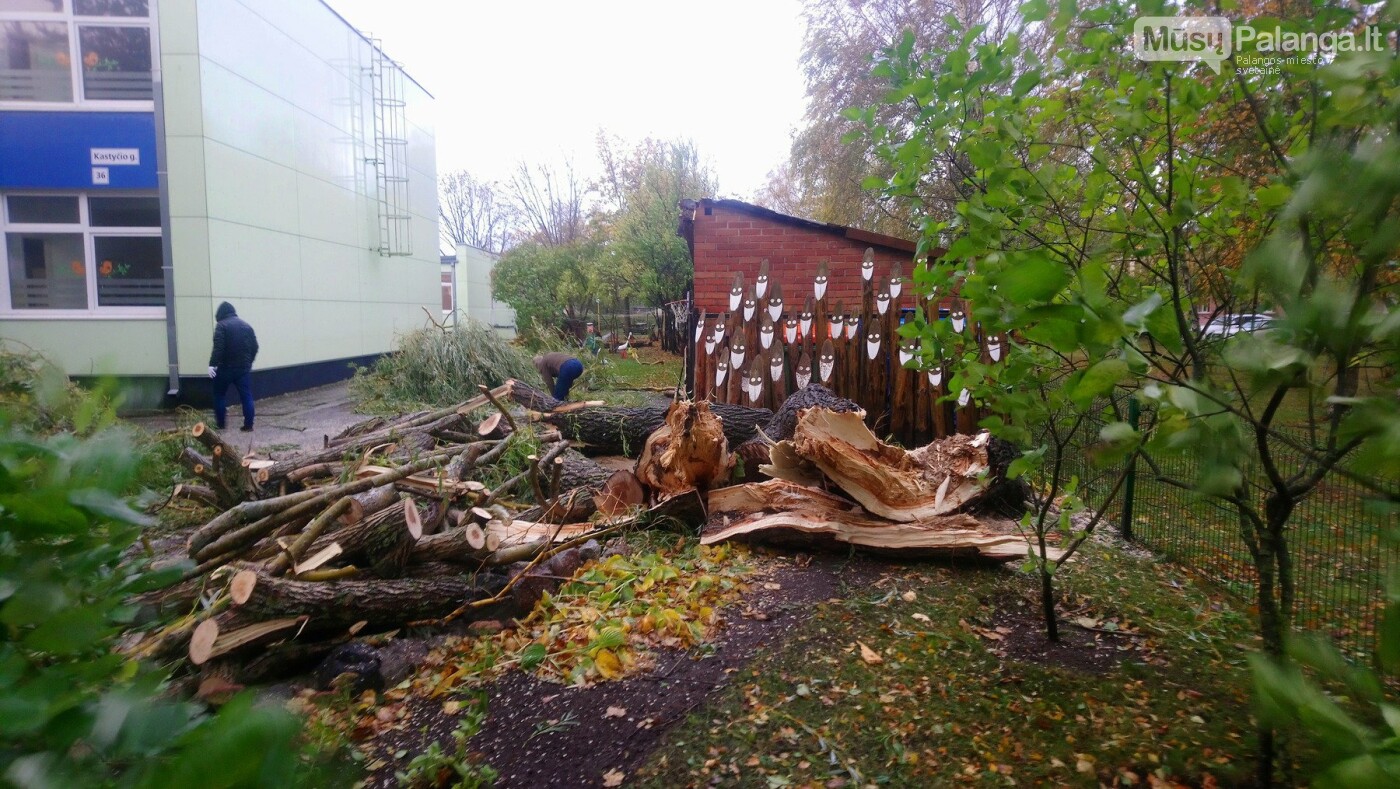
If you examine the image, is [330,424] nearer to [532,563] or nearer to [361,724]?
[532,563]

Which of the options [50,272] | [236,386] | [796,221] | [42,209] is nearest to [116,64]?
[42,209]

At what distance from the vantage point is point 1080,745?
8.54ft

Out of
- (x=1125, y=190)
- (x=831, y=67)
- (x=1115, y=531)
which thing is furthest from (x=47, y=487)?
(x=831, y=67)

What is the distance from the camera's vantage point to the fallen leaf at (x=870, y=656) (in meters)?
3.29

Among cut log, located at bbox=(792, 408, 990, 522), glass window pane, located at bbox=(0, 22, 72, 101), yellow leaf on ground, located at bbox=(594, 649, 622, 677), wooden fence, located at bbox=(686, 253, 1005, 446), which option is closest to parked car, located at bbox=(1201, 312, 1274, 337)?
cut log, located at bbox=(792, 408, 990, 522)

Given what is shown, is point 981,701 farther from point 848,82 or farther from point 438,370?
point 848,82

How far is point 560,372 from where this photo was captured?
32.3ft

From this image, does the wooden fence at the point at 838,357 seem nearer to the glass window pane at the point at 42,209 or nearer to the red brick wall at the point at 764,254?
the red brick wall at the point at 764,254

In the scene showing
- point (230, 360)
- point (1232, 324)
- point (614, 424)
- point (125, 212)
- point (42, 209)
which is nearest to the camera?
point (1232, 324)

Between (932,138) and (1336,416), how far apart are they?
5.52 feet

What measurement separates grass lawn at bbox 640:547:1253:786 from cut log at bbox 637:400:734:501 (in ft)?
5.54

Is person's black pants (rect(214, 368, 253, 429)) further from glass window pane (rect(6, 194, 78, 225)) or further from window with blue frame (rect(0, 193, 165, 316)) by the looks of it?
glass window pane (rect(6, 194, 78, 225))

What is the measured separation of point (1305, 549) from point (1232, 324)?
2210 mm

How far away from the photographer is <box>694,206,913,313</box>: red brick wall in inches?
386
